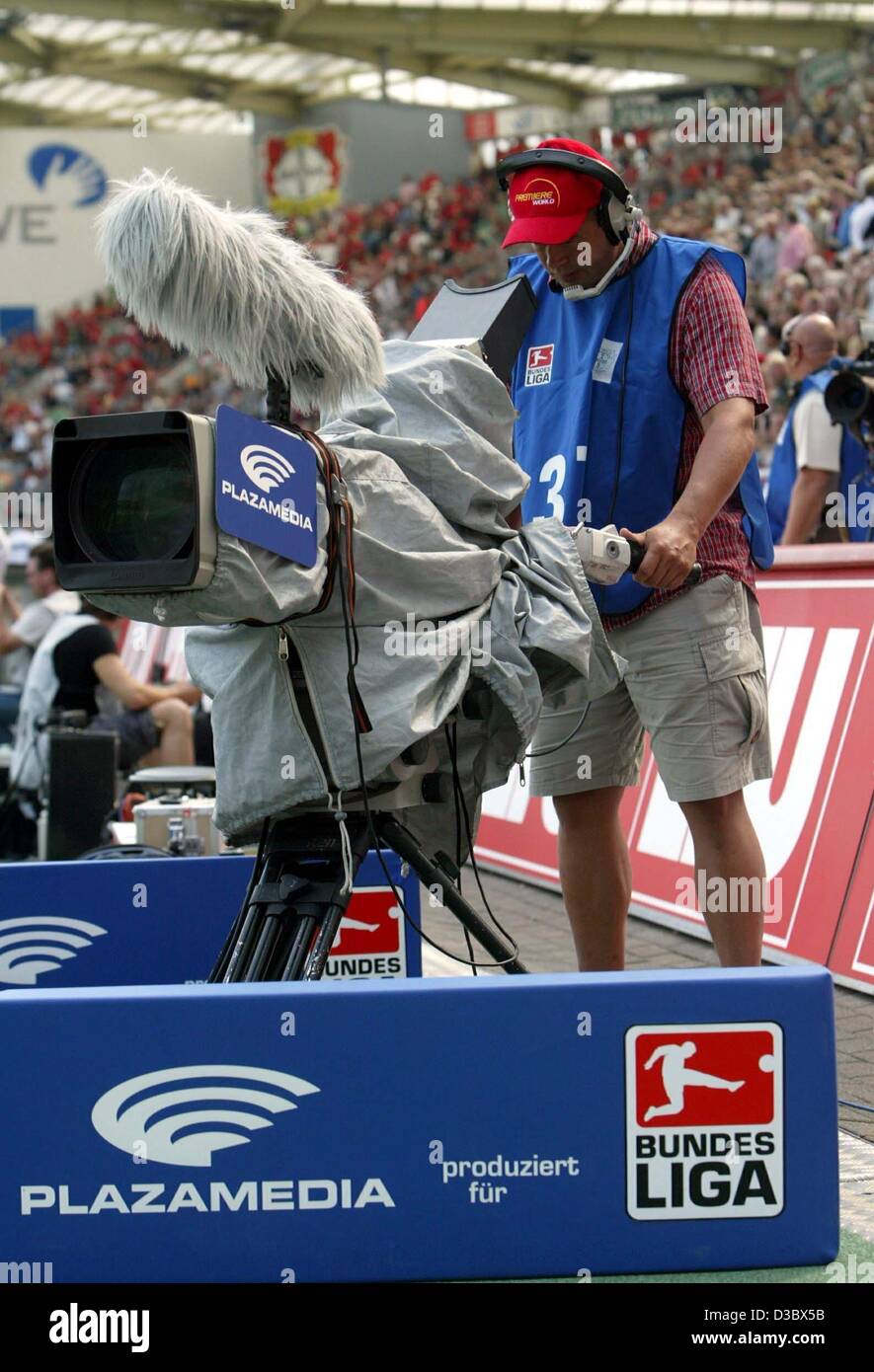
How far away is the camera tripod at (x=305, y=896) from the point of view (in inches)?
103

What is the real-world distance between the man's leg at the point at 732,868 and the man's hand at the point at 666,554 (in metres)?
0.53

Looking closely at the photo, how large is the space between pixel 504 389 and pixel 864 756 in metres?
2.12

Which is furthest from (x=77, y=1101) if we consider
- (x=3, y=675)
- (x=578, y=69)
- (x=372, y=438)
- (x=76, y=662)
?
(x=578, y=69)

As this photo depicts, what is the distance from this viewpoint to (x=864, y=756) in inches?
181

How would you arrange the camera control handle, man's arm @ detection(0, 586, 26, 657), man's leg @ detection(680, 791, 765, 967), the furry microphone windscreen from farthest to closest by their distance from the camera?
1. man's arm @ detection(0, 586, 26, 657)
2. man's leg @ detection(680, 791, 765, 967)
3. the camera control handle
4. the furry microphone windscreen

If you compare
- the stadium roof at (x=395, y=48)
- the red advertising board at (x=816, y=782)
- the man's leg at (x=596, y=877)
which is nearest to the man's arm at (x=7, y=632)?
the red advertising board at (x=816, y=782)

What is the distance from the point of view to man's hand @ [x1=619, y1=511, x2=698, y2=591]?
290cm

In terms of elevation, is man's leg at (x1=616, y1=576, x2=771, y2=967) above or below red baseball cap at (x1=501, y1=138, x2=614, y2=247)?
below

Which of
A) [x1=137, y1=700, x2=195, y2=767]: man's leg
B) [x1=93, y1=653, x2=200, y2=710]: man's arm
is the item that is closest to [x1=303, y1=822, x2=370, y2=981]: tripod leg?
[x1=93, y1=653, x2=200, y2=710]: man's arm

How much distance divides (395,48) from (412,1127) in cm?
3103

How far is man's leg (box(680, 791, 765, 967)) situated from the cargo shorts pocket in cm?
11

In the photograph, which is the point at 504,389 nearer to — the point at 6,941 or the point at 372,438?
the point at 372,438

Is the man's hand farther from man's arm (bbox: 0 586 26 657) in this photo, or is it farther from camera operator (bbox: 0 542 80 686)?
man's arm (bbox: 0 586 26 657)

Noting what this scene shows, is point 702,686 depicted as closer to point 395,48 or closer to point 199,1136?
point 199,1136
